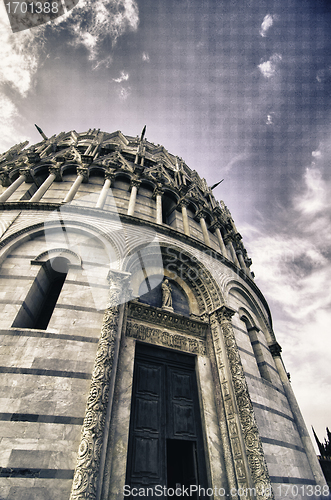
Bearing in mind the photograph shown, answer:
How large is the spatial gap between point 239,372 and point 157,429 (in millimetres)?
2735

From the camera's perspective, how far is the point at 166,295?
8492 millimetres

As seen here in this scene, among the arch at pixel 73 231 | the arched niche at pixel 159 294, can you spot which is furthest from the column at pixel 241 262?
the arch at pixel 73 231

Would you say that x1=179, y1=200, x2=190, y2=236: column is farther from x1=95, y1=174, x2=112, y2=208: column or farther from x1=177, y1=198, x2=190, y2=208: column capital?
x1=95, y1=174, x2=112, y2=208: column

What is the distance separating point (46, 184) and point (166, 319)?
7.61 meters

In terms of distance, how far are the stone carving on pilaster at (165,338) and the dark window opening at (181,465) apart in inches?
93.2

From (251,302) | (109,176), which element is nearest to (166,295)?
(251,302)

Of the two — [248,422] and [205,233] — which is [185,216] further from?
[248,422]

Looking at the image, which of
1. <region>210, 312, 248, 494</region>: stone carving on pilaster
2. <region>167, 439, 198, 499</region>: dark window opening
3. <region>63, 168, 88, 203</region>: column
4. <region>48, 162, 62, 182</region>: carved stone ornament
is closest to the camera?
<region>210, 312, 248, 494</region>: stone carving on pilaster

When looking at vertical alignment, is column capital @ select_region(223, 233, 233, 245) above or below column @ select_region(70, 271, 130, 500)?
above

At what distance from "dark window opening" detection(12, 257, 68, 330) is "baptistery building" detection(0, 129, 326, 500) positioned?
1.5 inches

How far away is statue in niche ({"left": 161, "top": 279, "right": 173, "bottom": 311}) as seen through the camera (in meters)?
8.27

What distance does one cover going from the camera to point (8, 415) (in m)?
4.53

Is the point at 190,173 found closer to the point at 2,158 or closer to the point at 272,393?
the point at 2,158

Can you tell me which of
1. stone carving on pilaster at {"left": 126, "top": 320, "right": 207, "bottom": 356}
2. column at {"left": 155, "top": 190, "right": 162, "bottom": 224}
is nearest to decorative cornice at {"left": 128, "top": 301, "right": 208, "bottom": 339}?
stone carving on pilaster at {"left": 126, "top": 320, "right": 207, "bottom": 356}
